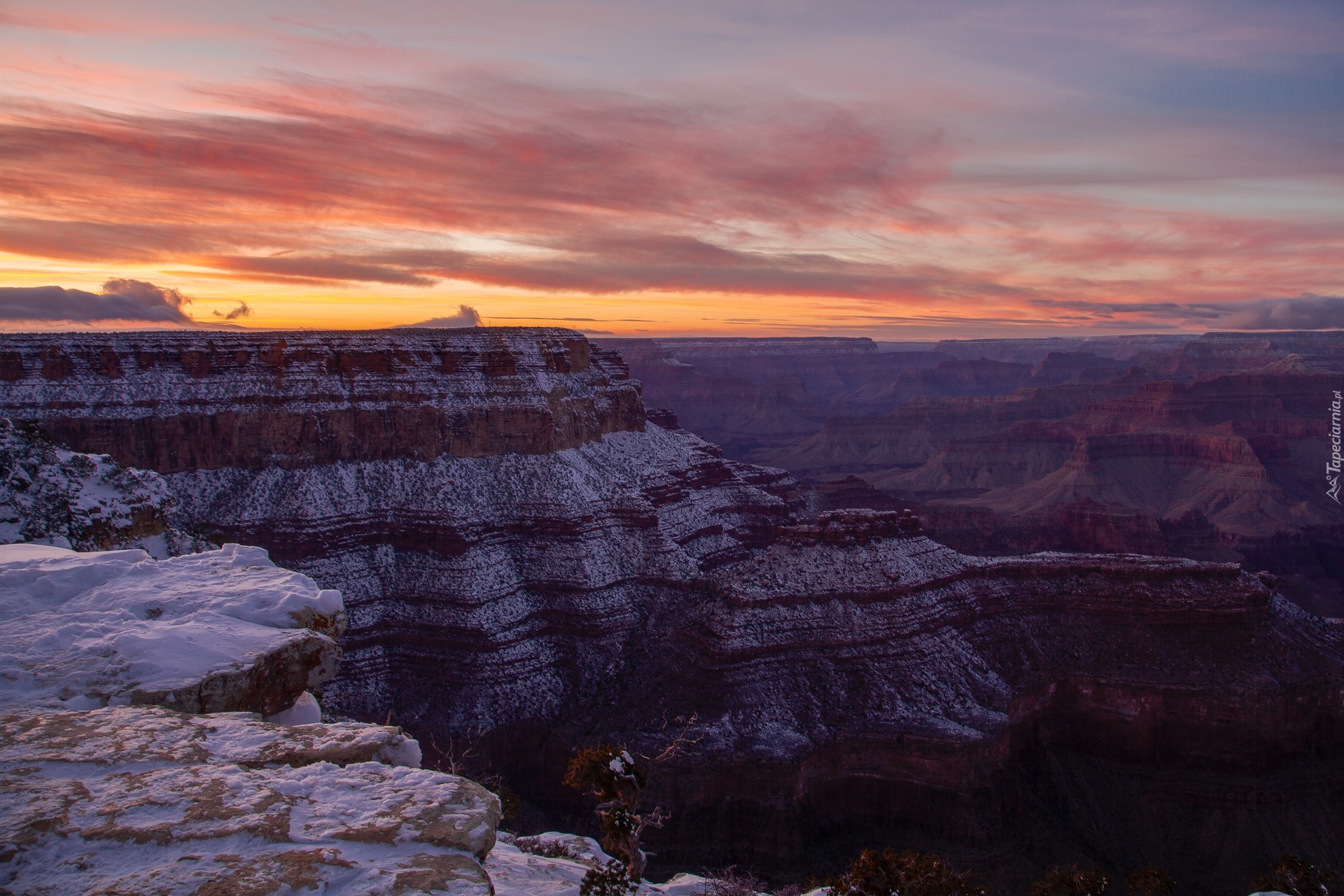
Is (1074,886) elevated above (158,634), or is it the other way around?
(158,634)

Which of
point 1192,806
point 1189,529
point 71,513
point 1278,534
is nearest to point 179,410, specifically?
point 71,513

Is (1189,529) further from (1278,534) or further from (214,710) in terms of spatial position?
(214,710)

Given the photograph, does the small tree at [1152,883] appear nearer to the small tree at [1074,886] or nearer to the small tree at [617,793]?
the small tree at [1074,886]

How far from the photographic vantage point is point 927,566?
4644 centimetres

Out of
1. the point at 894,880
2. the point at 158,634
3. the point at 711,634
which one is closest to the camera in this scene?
the point at 158,634

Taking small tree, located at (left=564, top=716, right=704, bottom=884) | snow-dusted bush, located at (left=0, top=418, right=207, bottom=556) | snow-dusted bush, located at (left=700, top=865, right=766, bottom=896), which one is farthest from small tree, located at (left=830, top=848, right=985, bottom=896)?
snow-dusted bush, located at (left=0, top=418, right=207, bottom=556)

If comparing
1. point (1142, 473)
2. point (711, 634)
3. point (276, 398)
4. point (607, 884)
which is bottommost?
point (1142, 473)

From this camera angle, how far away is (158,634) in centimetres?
1502

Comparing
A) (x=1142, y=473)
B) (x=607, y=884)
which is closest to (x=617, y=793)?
(x=607, y=884)

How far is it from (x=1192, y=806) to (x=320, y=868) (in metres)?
43.4

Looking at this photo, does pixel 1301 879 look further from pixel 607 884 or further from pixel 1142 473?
pixel 1142 473

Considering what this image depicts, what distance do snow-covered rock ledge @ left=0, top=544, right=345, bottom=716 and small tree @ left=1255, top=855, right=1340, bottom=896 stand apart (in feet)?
107

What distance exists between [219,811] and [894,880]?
15813 mm

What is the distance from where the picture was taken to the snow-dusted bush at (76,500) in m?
26.8
